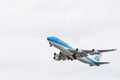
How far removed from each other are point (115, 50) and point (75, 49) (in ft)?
62.9

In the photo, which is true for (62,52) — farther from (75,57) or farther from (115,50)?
(115,50)

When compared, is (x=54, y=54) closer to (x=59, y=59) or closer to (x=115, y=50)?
(x=59, y=59)

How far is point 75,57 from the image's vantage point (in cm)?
19162

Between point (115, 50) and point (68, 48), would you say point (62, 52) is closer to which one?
point (68, 48)

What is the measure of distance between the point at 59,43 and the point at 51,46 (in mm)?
3563

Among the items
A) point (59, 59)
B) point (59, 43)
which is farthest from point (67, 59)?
point (59, 43)

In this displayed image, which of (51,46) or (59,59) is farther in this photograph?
(59,59)

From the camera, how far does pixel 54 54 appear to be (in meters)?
199

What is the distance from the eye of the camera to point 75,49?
623 feet

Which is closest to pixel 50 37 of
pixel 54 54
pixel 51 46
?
pixel 51 46

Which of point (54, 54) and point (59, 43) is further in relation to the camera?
point (54, 54)

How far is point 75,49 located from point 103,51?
33.4 feet

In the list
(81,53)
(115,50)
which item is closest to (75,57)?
(81,53)

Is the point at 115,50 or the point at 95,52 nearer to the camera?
the point at 115,50
